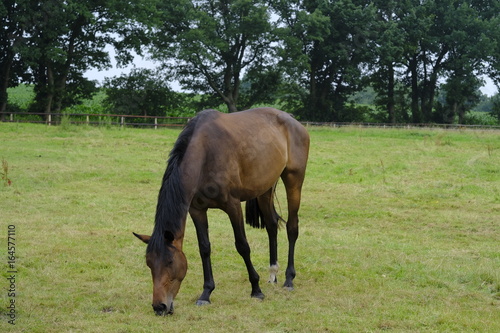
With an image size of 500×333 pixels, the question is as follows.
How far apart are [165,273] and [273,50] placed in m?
39.8

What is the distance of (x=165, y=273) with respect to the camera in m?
5.47

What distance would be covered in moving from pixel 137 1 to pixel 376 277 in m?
33.3

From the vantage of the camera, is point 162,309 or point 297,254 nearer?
point 162,309

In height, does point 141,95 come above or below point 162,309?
above

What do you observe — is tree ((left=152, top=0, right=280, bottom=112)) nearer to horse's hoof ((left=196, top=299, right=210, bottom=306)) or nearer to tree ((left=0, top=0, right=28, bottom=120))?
tree ((left=0, top=0, right=28, bottom=120))

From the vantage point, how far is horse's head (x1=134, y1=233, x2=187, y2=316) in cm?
544

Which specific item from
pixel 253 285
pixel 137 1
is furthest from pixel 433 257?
pixel 137 1

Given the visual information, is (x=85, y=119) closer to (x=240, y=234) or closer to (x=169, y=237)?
(x=240, y=234)

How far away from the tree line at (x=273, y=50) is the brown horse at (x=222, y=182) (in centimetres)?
2898

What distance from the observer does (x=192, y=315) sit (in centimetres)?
585

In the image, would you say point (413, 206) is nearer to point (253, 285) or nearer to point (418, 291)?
point (418, 291)

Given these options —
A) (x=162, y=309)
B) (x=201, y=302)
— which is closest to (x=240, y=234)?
(x=201, y=302)

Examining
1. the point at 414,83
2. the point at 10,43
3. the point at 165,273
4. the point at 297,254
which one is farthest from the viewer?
the point at 414,83

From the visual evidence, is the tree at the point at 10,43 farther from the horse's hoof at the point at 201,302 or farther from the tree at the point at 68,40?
the horse's hoof at the point at 201,302
